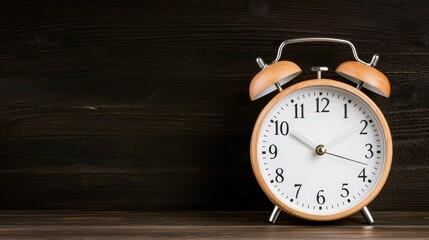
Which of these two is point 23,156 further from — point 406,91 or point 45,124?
point 406,91

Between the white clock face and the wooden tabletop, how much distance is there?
66 mm

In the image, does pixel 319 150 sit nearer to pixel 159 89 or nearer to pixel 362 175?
pixel 362 175

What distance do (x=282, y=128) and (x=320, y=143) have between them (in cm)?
8

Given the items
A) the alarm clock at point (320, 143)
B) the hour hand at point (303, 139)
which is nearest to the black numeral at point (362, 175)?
the alarm clock at point (320, 143)

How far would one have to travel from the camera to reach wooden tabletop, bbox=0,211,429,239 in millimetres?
1203

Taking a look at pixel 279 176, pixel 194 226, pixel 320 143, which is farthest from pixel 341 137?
pixel 194 226

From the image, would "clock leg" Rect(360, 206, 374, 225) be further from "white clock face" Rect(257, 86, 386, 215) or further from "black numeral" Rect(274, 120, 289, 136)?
"black numeral" Rect(274, 120, 289, 136)

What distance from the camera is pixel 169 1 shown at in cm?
154

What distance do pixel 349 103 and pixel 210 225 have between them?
38 centimetres

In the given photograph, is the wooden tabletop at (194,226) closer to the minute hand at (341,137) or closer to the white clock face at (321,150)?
the white clock face at (321,150)

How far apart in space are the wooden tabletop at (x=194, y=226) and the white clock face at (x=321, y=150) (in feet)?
0.22

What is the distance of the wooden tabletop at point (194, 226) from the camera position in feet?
3.95

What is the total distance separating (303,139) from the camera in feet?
4.39

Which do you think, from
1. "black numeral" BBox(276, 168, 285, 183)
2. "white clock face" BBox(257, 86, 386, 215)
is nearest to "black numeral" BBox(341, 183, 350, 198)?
"white clock face" BBox(257, 86, 386, 215)
